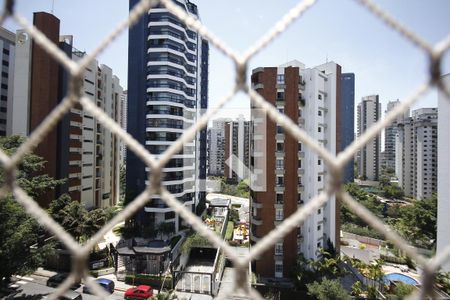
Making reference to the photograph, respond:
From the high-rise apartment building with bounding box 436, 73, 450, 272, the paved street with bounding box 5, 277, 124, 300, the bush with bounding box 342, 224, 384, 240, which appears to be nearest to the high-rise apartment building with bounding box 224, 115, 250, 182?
the bush with bounding box 342, 224, 384, 240

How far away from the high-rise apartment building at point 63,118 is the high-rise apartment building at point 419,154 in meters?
23.2

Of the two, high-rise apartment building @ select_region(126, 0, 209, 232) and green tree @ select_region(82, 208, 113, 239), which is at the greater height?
high-rise apartment building @ select_region(126, 0, 209, 232)

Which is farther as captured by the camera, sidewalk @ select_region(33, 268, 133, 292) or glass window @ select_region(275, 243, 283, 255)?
glass window @ select_region(275, 243, 283, 255)

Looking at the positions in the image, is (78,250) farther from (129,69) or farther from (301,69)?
(129,69)

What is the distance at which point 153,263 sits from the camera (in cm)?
797

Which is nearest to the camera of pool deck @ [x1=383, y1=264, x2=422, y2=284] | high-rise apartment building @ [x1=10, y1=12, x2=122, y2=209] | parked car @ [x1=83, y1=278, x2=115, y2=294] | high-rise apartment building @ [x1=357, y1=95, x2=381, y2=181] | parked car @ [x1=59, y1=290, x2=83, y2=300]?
parked car @ [x1=59, y1=290, x2=83, y2=300]

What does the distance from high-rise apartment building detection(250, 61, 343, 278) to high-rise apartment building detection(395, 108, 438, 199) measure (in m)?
17.5

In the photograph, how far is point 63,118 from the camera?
994 cm

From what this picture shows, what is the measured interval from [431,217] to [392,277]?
5671mm

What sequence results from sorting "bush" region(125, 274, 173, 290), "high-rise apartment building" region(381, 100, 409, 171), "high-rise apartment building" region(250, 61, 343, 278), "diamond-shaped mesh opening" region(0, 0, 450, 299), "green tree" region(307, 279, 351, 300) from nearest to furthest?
1. "diamond-shaped mesh opening" region(0, 0, 450, 299)
2. "green tree" region(307, 279, 351, 300)
3. "bush" region(125, 274, 173, 290)
4. "high-rise apartment building" region(250, 61, 343, 278)
5. "high-rise apartment building" region(381, 100, 409, 171)

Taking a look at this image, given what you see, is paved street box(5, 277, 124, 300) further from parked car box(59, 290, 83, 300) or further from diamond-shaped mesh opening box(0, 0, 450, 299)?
diamond-shaped mesh opening box(0, 0, 450, 299)

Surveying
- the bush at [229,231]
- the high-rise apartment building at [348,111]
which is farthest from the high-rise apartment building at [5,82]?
the high-rise apartment building at [348,111]

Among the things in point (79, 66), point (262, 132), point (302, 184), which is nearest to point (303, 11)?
point (79, 66)

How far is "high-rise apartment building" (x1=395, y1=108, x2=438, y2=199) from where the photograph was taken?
20812 mm
